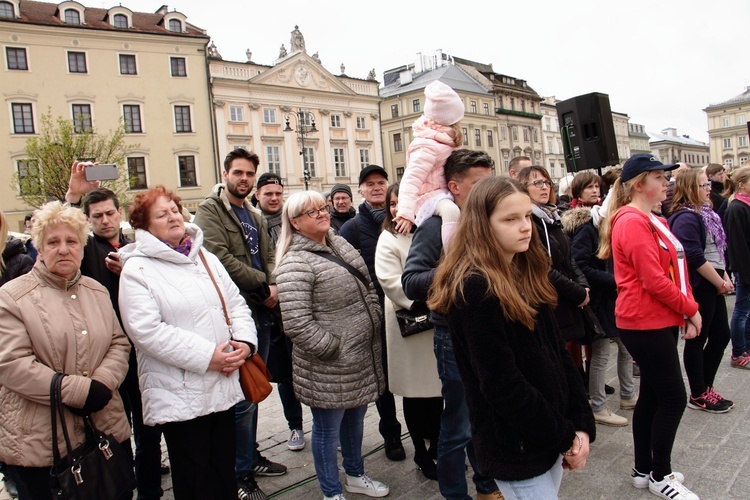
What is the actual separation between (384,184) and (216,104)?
112 feet

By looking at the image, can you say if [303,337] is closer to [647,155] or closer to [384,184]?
[384,184]

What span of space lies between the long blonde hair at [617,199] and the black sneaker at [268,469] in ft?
9.51

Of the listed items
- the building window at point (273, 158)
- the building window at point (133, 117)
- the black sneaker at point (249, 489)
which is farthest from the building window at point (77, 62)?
the black sneaker at point (249, 489)

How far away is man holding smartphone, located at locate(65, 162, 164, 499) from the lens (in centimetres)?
343

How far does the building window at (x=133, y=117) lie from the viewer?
3353cm

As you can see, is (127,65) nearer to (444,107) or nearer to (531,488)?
(444,107)

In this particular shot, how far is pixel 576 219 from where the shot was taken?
4.91 m

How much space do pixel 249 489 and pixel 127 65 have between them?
36.1 m

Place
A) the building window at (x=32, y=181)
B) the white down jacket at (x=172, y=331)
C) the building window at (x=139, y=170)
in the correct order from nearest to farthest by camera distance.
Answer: the white down jacket at (x=172, y=331) < the building window at (x=32, y=181) < the building window at (x=139, y=170)

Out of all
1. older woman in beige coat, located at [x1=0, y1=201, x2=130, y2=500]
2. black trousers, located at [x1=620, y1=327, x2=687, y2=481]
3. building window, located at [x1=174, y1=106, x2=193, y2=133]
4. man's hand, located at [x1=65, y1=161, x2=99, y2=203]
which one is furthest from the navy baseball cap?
building window, located at [x1=174, y1=106, x2=193, y2=133]

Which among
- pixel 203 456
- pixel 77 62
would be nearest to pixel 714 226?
pixel 203 456

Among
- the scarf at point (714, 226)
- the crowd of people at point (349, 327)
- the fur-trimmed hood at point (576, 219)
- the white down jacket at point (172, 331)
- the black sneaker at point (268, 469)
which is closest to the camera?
the crowd of people at point (349, 327)

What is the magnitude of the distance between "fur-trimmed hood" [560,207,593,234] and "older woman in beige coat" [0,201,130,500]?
3792 millimetres

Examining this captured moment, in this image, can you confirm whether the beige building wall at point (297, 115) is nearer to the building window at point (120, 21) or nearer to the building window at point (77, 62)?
the building window at point (120, 21)
